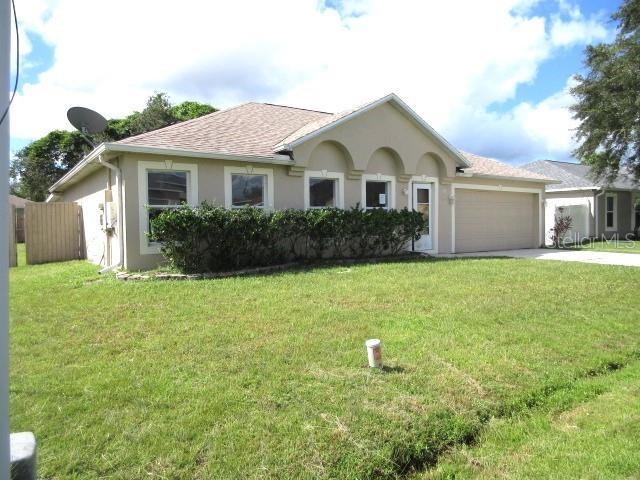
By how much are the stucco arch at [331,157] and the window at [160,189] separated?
3.44 metres

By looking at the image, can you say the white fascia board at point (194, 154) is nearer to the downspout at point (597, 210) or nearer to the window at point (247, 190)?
the window at point (247, 190)

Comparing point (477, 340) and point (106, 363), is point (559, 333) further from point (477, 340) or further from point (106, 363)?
point (106, 363)

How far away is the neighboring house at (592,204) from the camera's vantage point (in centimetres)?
2403

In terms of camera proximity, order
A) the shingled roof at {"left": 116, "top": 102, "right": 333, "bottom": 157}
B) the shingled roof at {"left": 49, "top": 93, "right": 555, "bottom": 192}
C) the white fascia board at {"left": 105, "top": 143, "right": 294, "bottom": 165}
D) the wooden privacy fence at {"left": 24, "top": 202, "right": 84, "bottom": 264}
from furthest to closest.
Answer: the wooden privacy fence at {"left": 24, "top": 202, "right": 84, "bottom": 264} → the shingled roof at {"left": 116, "top": 102, "right": 333, "bottom": 157} → the shingled roof at {"left": 49, "top": 93, "right": 555, "bottom": 192} → the white fascia board at {"left": 105, "top": 143, "right": 294, "bottom": 165}

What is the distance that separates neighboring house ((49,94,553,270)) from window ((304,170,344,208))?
1.2 inches

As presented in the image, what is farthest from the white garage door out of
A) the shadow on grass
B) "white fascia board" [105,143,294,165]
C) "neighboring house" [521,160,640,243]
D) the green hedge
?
"white fascia board" [105,143,294,165]

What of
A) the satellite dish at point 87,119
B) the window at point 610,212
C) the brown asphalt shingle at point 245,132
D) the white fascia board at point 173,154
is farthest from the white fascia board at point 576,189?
the satellite dish at point 87,119

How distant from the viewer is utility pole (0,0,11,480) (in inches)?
75.0

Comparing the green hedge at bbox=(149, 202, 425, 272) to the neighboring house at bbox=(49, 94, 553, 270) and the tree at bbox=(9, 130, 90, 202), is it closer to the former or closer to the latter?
the neighboring house at bbox=(49, 94, 553, 270)

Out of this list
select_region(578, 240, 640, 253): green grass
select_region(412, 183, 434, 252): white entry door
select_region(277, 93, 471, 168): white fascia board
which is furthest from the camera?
select_region(578, 240, 640, 253): green grass

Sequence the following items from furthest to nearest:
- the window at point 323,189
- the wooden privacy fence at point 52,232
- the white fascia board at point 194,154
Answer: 1. the wooden privacy fence at point 52,232
2. the window at point 323,189
3. the white fascia board at point 194,154

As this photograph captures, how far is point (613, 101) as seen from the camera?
19422 mm

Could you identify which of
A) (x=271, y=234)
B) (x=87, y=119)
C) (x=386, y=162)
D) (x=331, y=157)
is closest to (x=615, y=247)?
(x=386, y=162)

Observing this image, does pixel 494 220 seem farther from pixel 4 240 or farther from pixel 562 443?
pixel 4 240
